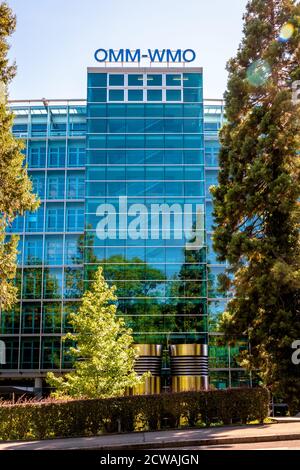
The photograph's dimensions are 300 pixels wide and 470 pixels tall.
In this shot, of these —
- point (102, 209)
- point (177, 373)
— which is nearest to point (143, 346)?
point (177, 373)

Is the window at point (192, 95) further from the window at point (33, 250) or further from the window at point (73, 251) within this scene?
the window at point (33, 250)

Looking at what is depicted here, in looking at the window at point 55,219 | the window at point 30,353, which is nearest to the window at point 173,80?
the window at point 55,219

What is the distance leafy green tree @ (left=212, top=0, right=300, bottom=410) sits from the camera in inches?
767

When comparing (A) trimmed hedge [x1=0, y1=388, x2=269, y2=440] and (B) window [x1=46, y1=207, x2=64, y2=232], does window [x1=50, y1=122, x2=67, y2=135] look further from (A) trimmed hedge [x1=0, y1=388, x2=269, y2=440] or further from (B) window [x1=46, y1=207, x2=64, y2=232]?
(A) trimmed hedge [x1=0, y1=388, x2=269, y2=440]

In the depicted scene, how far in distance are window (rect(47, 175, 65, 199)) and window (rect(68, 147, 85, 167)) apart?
178 cm

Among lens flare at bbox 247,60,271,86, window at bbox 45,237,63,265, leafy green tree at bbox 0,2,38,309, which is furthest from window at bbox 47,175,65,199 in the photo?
lens flare at bbox 247,60,271,86

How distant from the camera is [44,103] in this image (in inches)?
2120

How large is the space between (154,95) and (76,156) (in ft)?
31.2

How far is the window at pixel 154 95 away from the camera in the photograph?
1928 inches

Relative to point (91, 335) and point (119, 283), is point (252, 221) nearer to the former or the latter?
point (91, 335)

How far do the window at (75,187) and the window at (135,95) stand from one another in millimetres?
A: 8818

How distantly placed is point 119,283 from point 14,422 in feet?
89.2

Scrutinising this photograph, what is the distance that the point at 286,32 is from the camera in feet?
73.2

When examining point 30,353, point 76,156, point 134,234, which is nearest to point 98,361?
point 134,234
